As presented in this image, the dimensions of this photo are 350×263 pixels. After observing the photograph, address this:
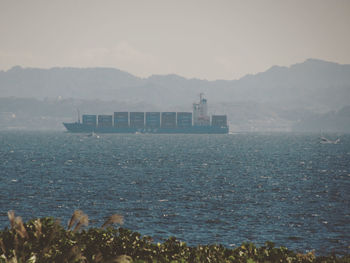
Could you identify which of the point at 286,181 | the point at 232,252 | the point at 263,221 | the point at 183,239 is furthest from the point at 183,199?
the point at 232,252

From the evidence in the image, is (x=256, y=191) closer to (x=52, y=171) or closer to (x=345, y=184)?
(x=345, y=184)

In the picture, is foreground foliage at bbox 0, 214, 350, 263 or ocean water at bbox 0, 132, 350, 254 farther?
ocean water at bbox 0, 132, 350, 254

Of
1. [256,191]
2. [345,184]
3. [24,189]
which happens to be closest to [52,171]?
[24,189]

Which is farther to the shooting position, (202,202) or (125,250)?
(202,202)

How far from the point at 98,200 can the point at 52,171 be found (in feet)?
99.0

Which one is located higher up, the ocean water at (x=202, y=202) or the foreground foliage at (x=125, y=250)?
the foreground foliage at (x=125, y=250)

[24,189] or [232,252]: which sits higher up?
[232,252]

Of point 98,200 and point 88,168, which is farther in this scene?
point 88,168

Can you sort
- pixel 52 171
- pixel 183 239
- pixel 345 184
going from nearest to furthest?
pixel 183 239 < pixel 345 184 < pixel 52 171

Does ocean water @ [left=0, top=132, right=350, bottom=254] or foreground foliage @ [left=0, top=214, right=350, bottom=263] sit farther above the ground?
foreground foliage @ [left=0, top=214, right=350, bottom=263]

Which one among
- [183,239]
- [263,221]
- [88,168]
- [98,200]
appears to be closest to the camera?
[183,239]

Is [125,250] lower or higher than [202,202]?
higher

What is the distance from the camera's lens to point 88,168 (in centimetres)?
7450

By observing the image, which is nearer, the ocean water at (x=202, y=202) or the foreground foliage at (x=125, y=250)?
the foreground foliage at (x=125, y=250)
